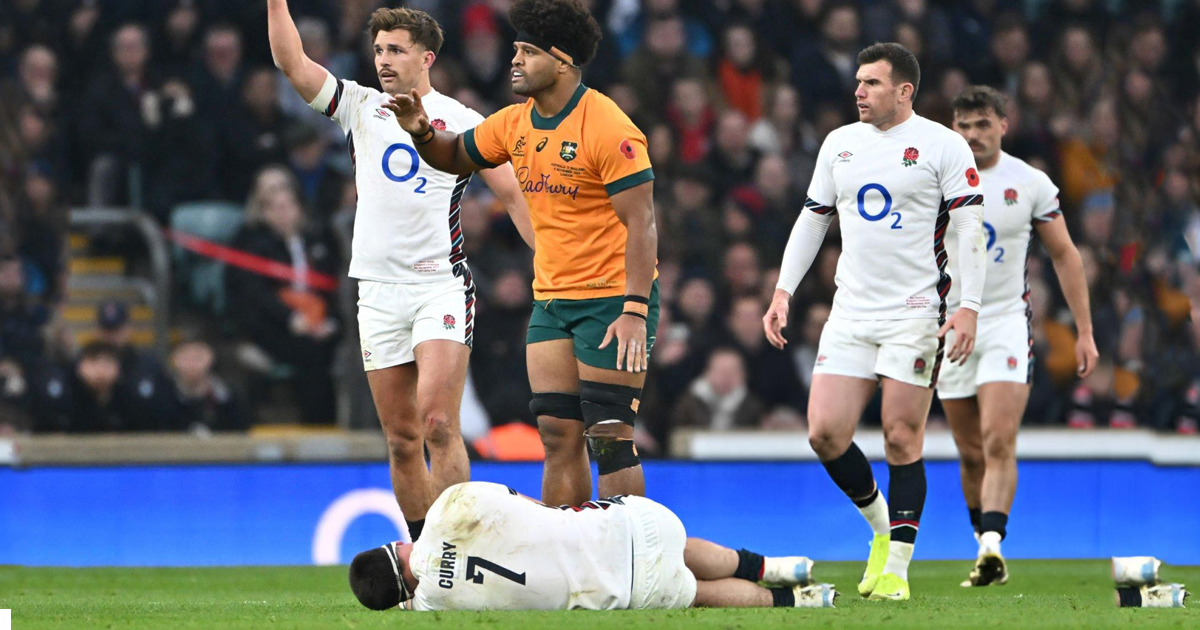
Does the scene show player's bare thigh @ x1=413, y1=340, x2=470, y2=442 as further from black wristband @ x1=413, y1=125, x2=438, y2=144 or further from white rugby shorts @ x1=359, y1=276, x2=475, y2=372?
black wristband @ x1=413, y1=125, x2=438, y2=144

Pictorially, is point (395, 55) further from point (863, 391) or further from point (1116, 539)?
point (1116, 539)

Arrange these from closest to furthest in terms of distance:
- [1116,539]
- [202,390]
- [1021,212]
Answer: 1. [1021,212]
2. [1116,539]
3. [202,390]

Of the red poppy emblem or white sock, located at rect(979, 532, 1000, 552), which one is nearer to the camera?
the red poppy emblem

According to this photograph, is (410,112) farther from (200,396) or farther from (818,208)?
(200,396)

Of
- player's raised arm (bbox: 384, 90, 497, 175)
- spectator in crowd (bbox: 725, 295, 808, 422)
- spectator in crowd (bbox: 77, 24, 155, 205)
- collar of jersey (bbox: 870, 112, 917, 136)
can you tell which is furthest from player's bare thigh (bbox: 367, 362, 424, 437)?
spectator in crowd (bbox: 77, 24, 155, 205)

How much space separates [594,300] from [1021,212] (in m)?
3.15

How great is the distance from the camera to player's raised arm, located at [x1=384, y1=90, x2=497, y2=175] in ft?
20.2

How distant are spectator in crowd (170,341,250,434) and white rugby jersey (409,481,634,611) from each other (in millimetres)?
6333

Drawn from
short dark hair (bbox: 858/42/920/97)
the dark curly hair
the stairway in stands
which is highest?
short dark hair (bbox: 858/42/920/97)

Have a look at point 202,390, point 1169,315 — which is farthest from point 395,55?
point 1169,315

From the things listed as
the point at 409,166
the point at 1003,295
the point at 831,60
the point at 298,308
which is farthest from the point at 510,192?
the point at 831,60

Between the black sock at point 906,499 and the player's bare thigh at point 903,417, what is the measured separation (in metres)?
0.05

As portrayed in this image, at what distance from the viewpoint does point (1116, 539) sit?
10.6 m

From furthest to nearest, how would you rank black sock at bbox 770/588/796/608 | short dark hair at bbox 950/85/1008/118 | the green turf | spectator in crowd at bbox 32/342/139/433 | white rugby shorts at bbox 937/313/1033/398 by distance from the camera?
spectator in crowd at bbox 32/342/139/433
white rugby shorts at bbox 937/313/1033/398
short dark hair at bbox 950/85/1008/118
black sock at bbox 770/588/796/608
the green turf
